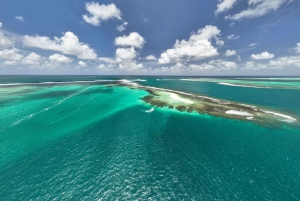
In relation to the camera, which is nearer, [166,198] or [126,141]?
[166,198]

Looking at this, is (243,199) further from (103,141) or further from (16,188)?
(16,188)

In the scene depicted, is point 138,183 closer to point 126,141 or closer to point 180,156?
point 180,156

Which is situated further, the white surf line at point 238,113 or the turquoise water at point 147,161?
the white surf line at point 238,113

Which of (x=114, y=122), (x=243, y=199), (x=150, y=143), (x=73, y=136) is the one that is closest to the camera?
(x=243, y=199)

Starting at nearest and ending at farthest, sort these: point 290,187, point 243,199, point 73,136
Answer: point 243,199 → point 290,187 → point 73,136

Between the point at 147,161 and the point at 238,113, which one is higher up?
the point at 238,113

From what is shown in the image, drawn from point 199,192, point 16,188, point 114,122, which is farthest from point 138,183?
point 114,122

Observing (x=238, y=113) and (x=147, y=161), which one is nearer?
(x=147, y=161)

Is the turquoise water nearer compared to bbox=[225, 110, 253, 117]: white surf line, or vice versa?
the turquoise water
